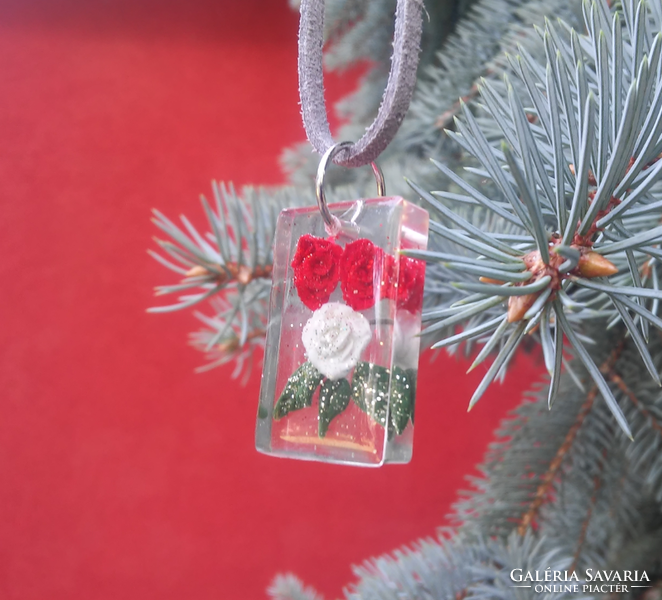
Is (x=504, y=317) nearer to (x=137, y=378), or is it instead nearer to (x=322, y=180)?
(x=322, y=180)

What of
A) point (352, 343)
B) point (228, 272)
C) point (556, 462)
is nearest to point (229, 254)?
point (228, 272)

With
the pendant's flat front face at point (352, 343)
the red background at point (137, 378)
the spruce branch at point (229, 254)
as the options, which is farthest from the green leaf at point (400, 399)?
the red background at point (137, 378)

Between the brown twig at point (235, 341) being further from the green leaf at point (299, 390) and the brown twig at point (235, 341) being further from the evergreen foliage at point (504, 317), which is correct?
the green leaf at point (299, 390)

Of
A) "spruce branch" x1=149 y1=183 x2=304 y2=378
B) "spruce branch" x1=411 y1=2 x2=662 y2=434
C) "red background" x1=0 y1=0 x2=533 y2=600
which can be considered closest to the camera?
"spruce branch" x1=411 y1=2 x2=662 y2=434

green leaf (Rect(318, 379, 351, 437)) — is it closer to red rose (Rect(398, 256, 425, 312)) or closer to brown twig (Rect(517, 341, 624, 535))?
red rose (Rect(398, 256, 425, 312))

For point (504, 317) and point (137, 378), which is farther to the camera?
point (137, 378)

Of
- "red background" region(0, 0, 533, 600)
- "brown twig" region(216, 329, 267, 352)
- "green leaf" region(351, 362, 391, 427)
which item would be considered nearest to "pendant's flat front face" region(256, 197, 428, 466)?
"green leaf" region(351, 362, 391, 427)

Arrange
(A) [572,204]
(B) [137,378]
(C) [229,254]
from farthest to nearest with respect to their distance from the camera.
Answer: (B) [137,378], (C) [229,254], (A) [572,204]
